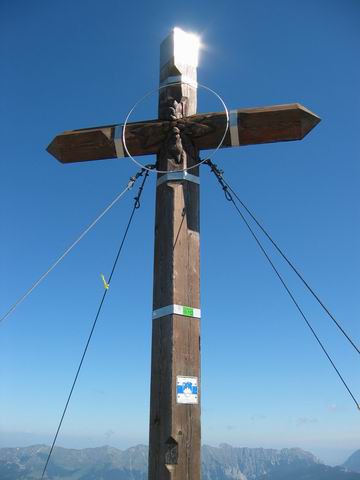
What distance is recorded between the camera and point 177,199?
186 inches

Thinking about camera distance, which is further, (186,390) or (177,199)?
(177,199)

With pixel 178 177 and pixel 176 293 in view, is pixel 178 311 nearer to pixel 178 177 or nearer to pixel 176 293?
pixel 176 293

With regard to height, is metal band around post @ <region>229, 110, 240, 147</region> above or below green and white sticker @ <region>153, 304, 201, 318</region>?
above

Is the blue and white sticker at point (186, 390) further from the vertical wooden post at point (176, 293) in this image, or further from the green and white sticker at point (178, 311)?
the green and white sticker at point (178, 311)

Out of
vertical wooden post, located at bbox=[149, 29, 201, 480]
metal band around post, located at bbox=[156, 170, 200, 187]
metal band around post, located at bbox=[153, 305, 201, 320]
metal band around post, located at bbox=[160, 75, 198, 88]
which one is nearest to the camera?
vertical wooden post, located at bbox=[149, 29, 201, 480]

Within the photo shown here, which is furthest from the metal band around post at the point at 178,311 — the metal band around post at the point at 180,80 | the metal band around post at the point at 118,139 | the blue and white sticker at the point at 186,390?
the metal band around post at the point at 180,80

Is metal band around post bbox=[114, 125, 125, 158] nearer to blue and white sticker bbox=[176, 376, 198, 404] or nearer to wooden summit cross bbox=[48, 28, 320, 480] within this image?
wooden summit cross bbox=[48, 28, 320, 480]

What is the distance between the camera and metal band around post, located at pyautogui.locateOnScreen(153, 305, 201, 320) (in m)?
4.28

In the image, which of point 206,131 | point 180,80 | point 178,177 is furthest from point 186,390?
point 180,80

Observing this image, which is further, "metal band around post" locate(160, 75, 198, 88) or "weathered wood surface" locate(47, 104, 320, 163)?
"metal band around post" locate(160, 75, 198, 88)

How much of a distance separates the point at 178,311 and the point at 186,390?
0.71 metres

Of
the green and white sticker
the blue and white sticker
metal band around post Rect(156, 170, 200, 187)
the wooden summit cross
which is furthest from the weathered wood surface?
the blue and white sticker

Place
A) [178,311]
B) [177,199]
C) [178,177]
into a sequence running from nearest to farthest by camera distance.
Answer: [178,311] < [177,199] < [178,177]

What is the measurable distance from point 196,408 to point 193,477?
1.85 feet
